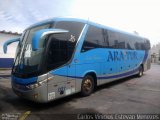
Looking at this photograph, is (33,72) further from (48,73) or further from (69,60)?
(69,60)

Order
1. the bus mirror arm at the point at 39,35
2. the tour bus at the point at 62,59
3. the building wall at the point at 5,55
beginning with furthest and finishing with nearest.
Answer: the building wall at the point at 5,55 < the tour bus at the point at 62,59 < the bus mirror arm at the point at 39,35

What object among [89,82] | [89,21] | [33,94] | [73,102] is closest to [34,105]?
[33,94]

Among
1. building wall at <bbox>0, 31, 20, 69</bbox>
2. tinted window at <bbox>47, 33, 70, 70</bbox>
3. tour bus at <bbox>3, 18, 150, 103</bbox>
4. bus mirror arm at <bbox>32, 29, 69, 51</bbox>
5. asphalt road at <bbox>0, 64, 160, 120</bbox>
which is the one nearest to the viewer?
bus mirror arm at <bbox>32, 29, 69, 51</bbox>

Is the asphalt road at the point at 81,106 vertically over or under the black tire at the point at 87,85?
under

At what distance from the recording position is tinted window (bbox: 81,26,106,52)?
7.77 metres

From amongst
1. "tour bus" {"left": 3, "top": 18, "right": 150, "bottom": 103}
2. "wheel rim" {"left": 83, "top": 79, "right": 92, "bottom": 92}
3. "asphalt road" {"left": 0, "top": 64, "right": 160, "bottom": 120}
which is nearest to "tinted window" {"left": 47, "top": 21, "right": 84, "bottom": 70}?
"tour bus" {"left": 3, "top": 18, "right": 150, "bottom": 103}

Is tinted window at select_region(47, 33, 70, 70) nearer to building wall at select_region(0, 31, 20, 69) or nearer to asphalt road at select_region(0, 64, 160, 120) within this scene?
asphalt road at select_region(0, 64, 160, 120)

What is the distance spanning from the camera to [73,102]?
7.06 metres

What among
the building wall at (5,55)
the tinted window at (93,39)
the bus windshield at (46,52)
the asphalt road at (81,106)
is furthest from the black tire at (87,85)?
the building wall at (5,55)

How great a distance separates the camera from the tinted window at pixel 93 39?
7.77 metres

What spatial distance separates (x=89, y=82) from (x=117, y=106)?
202 centimetres

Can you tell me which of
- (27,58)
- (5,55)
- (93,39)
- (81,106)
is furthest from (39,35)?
(5,55)

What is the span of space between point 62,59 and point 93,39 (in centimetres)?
240

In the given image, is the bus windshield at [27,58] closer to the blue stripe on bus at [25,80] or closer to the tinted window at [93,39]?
the blue stripe on bus at [25,80]
